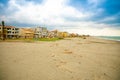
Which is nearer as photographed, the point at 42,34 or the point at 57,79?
the point at 57,79

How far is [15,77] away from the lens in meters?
5.56

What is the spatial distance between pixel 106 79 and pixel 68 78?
2.14m

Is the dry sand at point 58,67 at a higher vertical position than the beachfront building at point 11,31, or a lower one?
lower

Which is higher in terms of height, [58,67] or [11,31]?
[11,31]

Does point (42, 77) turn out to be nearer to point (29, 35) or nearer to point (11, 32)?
point (11, 32)

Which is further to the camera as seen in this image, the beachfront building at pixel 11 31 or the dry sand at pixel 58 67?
the beachfront building at pixel 11 31

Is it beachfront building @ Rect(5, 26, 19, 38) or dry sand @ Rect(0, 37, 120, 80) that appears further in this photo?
beachfront building @ Rect(5, 26, 19, 38)

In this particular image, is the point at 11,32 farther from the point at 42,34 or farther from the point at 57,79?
the point at 57,79

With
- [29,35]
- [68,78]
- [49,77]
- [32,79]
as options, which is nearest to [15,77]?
[32,79]

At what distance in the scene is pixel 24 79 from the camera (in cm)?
532

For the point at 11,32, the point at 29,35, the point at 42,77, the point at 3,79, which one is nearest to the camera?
Answer: the point at 3,79

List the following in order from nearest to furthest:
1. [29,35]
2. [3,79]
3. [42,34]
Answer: [3,79] < [29,35] < [42,34]

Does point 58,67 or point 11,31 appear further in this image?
point 11,31

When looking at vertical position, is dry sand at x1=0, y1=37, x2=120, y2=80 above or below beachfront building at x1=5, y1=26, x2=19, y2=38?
below
